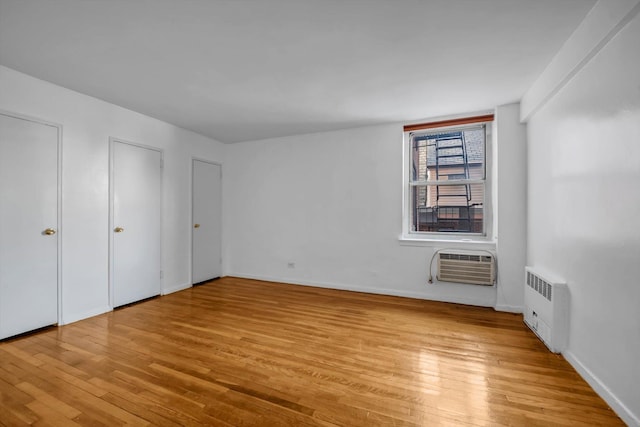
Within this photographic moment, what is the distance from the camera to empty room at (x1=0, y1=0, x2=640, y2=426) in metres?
1.83

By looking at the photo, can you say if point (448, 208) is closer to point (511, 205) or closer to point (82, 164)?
point (511, 205)

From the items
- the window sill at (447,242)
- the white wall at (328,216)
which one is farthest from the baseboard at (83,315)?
the window sill at (447,242)

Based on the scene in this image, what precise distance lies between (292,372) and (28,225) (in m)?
3.02

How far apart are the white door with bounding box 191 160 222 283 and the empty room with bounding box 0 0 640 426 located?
0.18ft

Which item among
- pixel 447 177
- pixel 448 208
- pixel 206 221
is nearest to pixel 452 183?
pixel 447 177

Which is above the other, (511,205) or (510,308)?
(511,205)

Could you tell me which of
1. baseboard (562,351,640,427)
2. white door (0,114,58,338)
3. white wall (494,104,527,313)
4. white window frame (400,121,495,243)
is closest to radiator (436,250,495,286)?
white wall (494,104,527,313)

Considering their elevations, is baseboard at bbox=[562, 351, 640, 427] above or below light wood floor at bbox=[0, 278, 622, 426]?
above

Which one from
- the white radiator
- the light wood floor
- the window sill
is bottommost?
the light wood floor

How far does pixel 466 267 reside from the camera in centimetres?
379

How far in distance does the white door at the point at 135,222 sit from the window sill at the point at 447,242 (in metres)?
3.68

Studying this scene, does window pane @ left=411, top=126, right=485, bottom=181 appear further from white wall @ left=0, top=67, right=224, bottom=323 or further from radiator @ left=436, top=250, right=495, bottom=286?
white wall @ left=0, top=67, right=224, bottom=323

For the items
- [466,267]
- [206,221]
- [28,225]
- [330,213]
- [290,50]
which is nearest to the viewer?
[290,50]

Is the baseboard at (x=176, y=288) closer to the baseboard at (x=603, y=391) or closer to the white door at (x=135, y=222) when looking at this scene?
the white door at (x=135, y=222)
